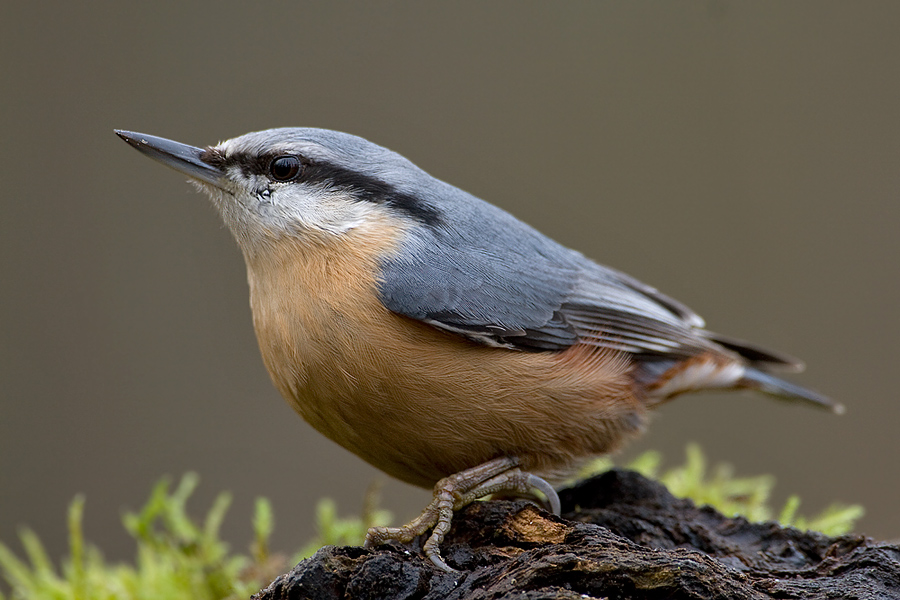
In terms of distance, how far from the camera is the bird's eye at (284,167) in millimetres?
2998

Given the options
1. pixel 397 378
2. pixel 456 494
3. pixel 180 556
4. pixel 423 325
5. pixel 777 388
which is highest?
pixel 777 388

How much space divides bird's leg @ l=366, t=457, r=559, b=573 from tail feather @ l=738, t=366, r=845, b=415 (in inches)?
57.6

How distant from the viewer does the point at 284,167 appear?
3.00 m

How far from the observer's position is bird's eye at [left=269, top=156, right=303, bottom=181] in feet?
9.84

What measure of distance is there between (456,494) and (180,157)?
1.60 m

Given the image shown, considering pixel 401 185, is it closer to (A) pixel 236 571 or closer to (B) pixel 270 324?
(B) pixel 270 324

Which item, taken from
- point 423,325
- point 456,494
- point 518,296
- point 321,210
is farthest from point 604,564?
point 321,210

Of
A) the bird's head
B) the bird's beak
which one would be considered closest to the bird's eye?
the bird's head

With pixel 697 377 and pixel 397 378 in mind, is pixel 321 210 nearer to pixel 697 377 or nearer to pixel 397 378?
pixel 397 378

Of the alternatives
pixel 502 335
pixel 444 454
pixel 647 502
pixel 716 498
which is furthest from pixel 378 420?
pixel 716 498

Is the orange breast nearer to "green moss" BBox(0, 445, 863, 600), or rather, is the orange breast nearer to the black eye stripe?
the black eye stripe

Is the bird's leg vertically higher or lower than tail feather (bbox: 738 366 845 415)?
lower

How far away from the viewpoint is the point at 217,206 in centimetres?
310

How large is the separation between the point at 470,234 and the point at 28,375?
5.21m
